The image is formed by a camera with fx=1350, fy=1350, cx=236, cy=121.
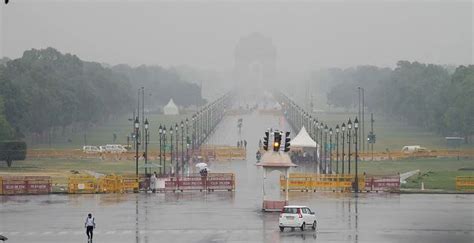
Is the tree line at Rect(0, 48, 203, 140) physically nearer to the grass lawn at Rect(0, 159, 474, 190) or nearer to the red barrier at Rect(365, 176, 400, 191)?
the grass lawn at Rect(0, 159, 474, 190)

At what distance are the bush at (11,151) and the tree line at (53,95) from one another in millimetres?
5037

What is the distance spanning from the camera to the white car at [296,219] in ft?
161

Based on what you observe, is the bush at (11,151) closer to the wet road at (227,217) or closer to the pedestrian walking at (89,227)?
the wet road at (227,217)

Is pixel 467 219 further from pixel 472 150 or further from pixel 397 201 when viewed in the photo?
pixel 472 150

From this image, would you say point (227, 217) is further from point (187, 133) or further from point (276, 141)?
point (187, 133)

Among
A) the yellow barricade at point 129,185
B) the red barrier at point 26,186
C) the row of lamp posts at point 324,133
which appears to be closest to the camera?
the red barrier at point 26,186

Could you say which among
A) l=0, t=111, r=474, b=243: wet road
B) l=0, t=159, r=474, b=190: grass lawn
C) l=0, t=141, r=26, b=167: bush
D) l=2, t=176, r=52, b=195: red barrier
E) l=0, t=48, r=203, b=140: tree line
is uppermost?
l=0, t=48, r=203, b=140: tree line

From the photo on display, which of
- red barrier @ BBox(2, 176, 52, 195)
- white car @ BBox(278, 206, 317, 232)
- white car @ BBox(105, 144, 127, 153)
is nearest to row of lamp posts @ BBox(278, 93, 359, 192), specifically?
red barrier @ BBox(2, 176, 52, 195)

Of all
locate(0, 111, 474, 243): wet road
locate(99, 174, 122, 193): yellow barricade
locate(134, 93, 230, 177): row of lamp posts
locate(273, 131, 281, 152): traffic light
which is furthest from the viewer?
locate(134, 93, 230, 177): row of lamp posts

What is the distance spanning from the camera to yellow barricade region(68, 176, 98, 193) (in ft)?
230

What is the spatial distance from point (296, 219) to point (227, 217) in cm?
593

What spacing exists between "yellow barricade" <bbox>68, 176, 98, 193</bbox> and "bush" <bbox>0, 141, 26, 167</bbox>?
22439 mm

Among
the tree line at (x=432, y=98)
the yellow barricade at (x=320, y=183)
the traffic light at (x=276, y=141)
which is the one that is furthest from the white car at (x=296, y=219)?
the tree line at (x=432, y=98)

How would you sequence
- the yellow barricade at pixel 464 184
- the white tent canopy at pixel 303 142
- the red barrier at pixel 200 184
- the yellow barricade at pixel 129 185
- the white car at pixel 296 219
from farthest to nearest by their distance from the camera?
the white tent canopy at pixel 303 142, the red barrier at pixel 200 184, the yellow barricade at pixel 464 184, the yellow barricade at pixel 129 185, the white car at pixel 296 219
